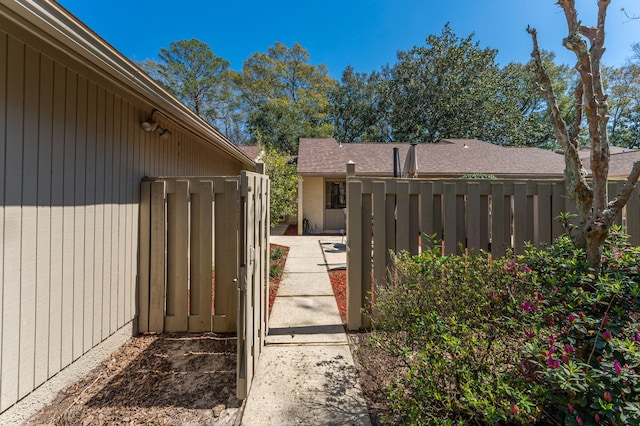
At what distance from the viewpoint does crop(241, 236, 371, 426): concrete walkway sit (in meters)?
2.05

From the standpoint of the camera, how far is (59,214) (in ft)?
7.43

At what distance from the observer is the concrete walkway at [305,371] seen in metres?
2.05

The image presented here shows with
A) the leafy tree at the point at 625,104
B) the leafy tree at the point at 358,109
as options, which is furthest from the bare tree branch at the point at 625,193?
the leafy tree at the point at 625,104

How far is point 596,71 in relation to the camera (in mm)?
2209

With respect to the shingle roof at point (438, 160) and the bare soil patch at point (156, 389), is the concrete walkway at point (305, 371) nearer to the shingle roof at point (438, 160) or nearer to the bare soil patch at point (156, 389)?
the bare soil patch at point (156, 389)

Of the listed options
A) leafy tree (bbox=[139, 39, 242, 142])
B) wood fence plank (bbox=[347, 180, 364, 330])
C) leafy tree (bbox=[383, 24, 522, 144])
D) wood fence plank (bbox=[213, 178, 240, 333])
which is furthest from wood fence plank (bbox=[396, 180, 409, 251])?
leafy tree (bbox=[139, 39, 242, 142])

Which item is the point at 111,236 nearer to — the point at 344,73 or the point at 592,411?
the point at 592,411

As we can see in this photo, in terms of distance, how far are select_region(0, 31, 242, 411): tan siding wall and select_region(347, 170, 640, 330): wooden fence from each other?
2.52 m

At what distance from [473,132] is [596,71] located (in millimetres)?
25809

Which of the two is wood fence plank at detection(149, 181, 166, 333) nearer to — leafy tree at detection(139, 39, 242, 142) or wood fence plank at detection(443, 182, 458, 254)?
wood fence plank at detection(443, 182, 458, 254)

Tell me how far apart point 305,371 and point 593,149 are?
305cm

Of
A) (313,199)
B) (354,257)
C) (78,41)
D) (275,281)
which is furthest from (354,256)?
(313,199)

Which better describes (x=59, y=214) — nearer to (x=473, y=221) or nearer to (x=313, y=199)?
(x=473, y=221)

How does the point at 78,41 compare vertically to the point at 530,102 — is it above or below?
below
